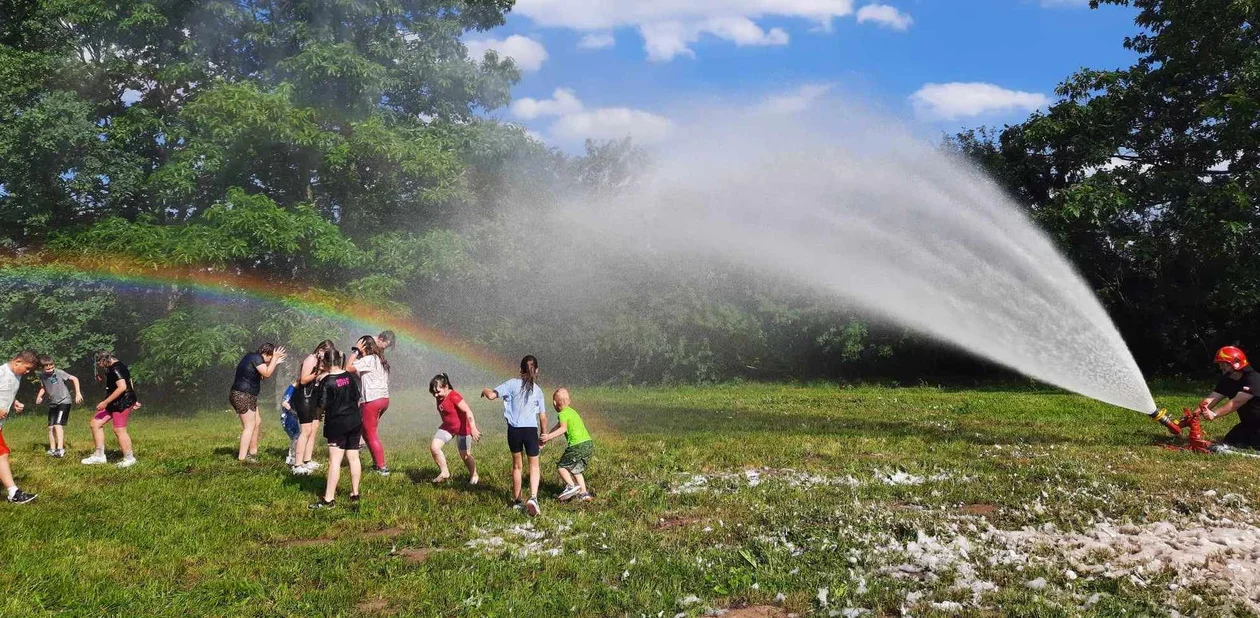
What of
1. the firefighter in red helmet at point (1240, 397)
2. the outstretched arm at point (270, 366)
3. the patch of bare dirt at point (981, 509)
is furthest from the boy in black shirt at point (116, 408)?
the firefighter in red helmet at point (1240, 397)

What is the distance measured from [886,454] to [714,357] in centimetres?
2341

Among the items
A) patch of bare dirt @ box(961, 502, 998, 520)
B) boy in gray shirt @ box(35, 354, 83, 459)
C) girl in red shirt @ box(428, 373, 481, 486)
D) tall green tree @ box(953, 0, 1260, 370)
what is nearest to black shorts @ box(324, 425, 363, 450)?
girl in red shirt @ box(428, 373, 481, 486)

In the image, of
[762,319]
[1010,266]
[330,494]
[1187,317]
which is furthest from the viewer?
[762,319]

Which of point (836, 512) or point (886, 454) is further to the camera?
point (886, 454)

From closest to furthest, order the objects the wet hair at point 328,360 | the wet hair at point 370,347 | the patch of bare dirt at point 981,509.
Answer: the patch of bare dirt at point 981,509 → the wet hair at point 328,360 → the wet hair at point 370,347

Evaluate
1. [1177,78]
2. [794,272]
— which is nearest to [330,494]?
[794,272]

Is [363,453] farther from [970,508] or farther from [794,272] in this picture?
[794,272]

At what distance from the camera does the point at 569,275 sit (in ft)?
120

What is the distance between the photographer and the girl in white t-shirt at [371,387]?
11.6 metres

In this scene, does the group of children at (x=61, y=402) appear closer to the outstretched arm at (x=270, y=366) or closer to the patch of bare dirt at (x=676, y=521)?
the outstretched arm at (x=270, y=366)

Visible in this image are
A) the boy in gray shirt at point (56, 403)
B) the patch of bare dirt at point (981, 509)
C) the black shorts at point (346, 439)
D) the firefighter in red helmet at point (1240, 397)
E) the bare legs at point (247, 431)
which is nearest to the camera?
the patch of bare dirt at point (981, 509)

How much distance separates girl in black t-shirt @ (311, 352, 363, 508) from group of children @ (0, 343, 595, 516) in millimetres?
12

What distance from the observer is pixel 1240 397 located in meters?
12.6

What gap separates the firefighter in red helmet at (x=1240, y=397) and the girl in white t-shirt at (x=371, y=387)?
1211 cm
